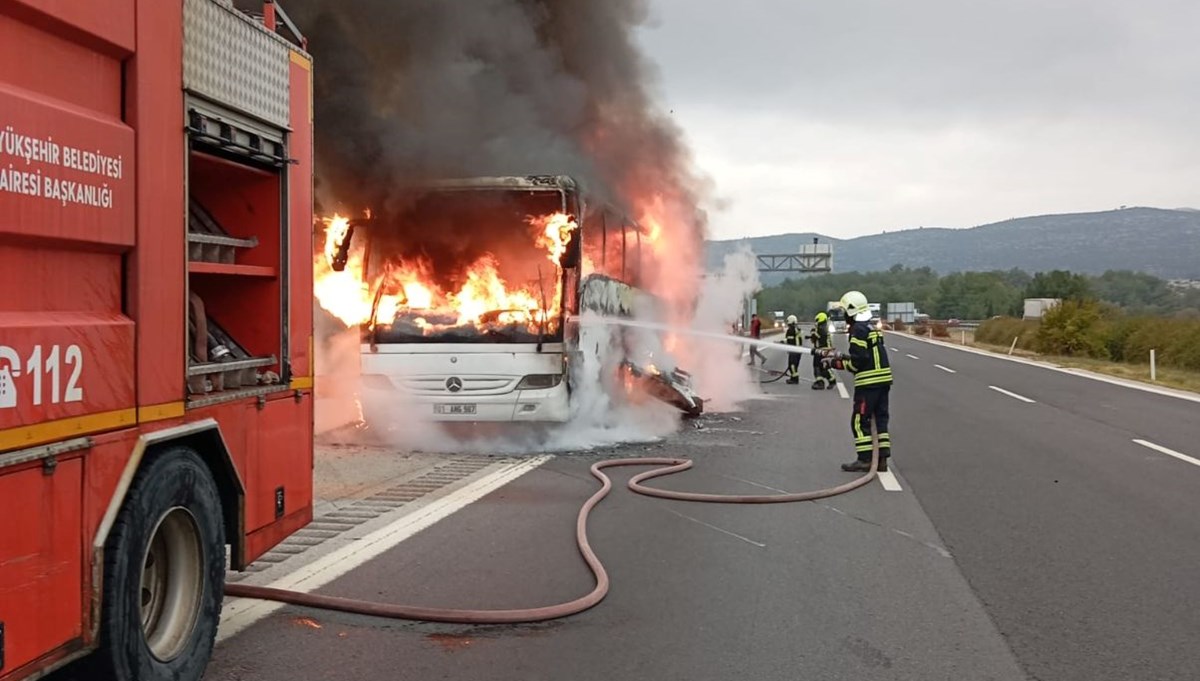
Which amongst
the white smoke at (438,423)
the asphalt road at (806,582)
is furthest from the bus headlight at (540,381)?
the asphalt road at (806,582)

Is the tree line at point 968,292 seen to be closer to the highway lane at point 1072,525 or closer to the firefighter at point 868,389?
the highway lane at point 1072,525

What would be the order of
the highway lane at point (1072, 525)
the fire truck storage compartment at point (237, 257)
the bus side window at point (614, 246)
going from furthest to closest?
the bus side window at point (614, 246) → the highway lane at point (1072, 525) → the fire truck storage compartment at point (237, 257)

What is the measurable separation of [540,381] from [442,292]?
151cm

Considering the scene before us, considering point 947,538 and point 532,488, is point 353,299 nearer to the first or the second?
point 532,488

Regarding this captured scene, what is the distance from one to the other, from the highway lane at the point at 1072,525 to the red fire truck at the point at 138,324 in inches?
145

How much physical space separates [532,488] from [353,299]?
3471 mm

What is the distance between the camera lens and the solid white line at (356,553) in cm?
488

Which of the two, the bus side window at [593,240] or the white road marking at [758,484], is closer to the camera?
the white road marking at [758,484]

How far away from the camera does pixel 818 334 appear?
1878cm

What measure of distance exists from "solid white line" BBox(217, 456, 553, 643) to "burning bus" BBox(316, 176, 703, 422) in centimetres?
158

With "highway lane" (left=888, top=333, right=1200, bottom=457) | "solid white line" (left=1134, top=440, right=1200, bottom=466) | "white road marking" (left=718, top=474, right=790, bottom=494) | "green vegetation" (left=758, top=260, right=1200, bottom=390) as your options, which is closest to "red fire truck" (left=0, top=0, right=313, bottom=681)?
"white road marking" (left=718, top=474, right=790, bottom=494)

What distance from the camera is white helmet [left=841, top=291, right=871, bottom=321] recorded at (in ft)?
33.3

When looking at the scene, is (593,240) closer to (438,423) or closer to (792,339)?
(438,423)

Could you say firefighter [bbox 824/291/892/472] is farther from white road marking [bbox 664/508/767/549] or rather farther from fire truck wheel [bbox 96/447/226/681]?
fire truck wheel [bbox 96/447/226/681]
